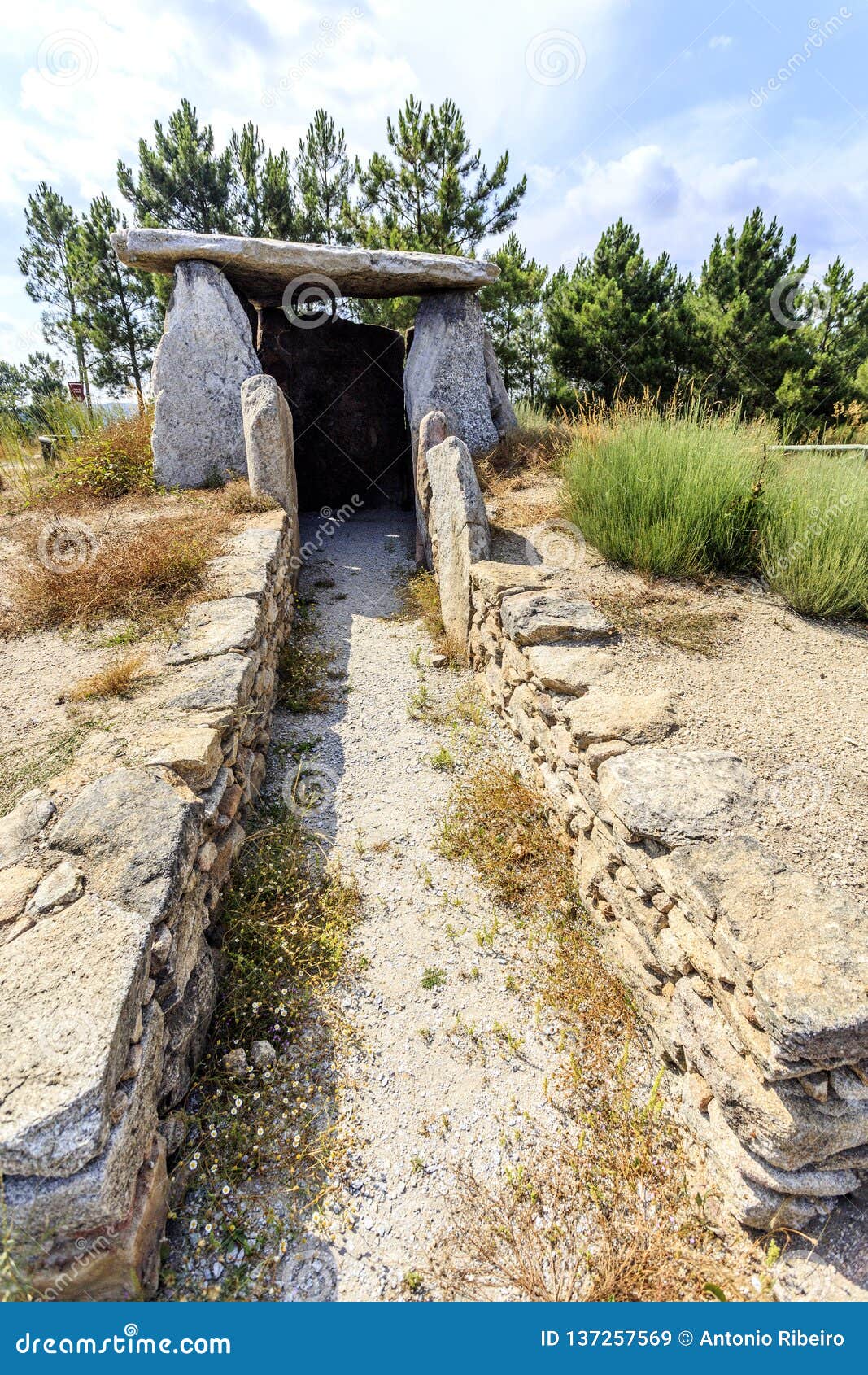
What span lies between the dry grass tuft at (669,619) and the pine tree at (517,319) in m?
7.69

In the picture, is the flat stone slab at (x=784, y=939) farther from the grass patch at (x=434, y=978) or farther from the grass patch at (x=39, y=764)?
the grass patch at (x=39, y=764)

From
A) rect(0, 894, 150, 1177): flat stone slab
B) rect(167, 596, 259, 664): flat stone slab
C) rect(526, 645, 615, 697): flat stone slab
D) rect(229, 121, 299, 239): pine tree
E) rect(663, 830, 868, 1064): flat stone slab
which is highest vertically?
rect(229, 121, 299, 239): pine tree

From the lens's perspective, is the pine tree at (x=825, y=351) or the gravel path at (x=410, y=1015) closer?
the gravel path at (x=410, y=1015)

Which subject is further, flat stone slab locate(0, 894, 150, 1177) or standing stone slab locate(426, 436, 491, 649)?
standing stone slab locate(426, 436, 491, 649)

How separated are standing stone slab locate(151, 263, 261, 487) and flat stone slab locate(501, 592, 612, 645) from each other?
421 cm

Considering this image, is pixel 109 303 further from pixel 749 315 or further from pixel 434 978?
pixel 434 978

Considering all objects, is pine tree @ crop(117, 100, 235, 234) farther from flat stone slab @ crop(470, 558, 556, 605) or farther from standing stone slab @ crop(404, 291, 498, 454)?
flat stone slab @ crop(470, 558, 556, 605)

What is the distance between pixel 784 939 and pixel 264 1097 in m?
1.68

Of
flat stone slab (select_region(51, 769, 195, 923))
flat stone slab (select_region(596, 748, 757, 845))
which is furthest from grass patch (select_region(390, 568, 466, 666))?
flat stone slab (select_region(51, 769, 195, 923))

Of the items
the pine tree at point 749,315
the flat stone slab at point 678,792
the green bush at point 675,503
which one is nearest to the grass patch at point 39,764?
the flat stone slab at point 678,792

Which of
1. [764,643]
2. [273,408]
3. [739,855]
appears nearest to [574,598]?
[764,643]

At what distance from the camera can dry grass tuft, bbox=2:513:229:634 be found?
4.20 m

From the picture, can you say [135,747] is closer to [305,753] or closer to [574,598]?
[305,753]

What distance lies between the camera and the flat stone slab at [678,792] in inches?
90.1
